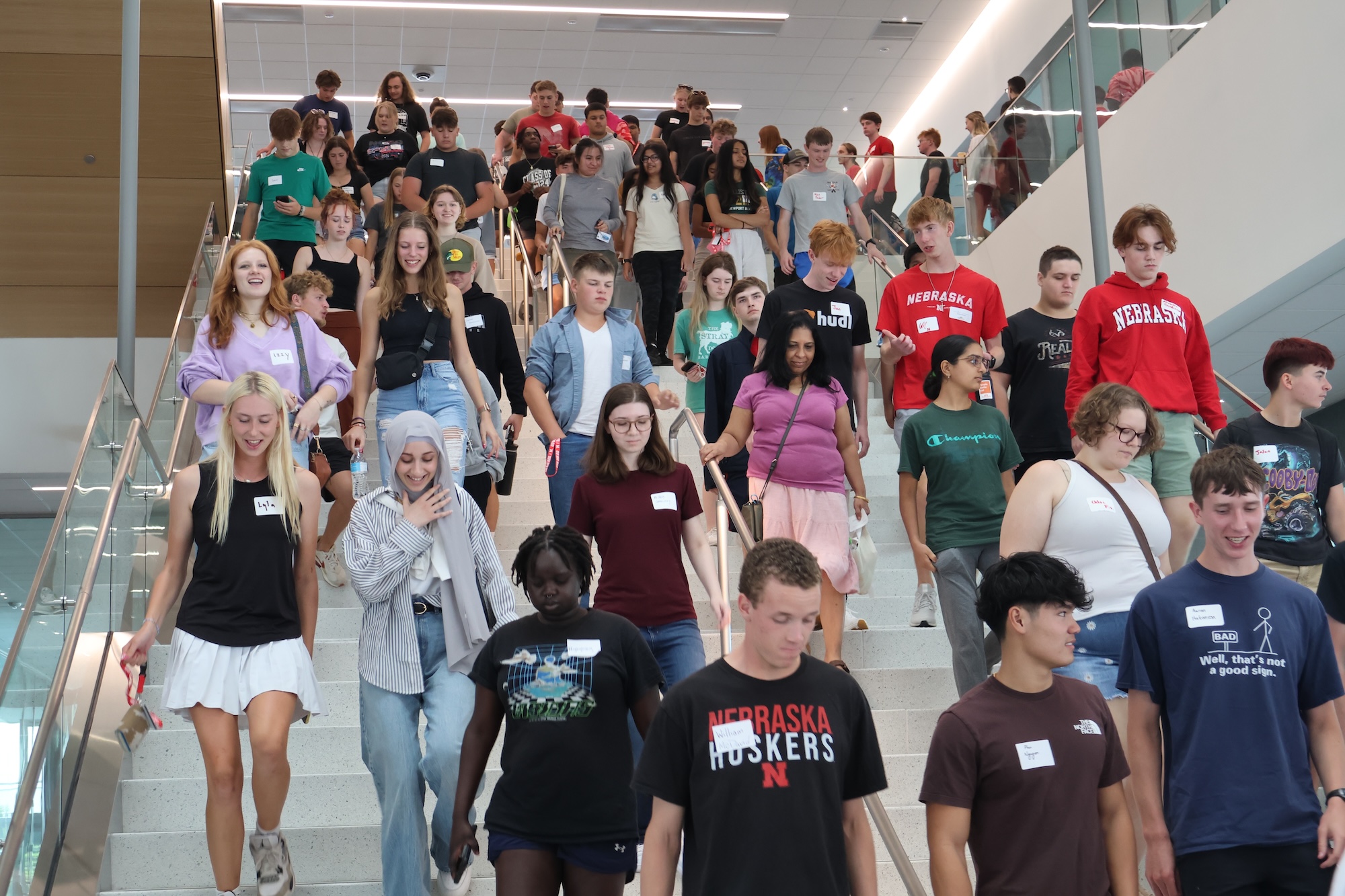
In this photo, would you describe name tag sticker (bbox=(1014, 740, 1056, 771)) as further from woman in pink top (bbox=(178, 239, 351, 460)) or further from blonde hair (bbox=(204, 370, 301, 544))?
woman in pink top (bbox=(178, 239, 351, 460))

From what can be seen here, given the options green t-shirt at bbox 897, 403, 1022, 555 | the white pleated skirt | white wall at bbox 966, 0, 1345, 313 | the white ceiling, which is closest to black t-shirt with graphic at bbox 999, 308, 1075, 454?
green t-shirt at bbox 897, 403, 1022, 555

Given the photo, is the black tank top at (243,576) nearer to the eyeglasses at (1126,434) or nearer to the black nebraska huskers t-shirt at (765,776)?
the black nebraska huskers t-shirt at (765,776)

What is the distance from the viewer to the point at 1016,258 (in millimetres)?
11141

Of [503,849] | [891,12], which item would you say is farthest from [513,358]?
[891,12]

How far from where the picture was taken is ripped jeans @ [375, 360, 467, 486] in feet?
17.5

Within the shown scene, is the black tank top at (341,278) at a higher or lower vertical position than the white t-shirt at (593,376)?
higher

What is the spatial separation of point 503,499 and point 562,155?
3.71 m

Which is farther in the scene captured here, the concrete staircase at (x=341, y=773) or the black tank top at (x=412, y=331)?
the black tank top at (x=412, y=331)

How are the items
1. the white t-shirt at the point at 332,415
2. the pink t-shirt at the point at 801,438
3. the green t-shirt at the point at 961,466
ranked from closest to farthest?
the green t-shirt at the point at 961,466
the pink t-shirt at the point at 801,438
the white t-shirt at the point at 332,415

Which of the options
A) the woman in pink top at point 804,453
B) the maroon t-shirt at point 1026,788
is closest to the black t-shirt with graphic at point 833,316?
the woman in pink top at point 804,453

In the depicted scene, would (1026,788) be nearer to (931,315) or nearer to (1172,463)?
(1172,463)

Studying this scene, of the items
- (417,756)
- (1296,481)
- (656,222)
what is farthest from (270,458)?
(656,222)

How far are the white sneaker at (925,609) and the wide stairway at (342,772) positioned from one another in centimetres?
5

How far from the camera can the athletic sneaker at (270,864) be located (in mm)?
3766
